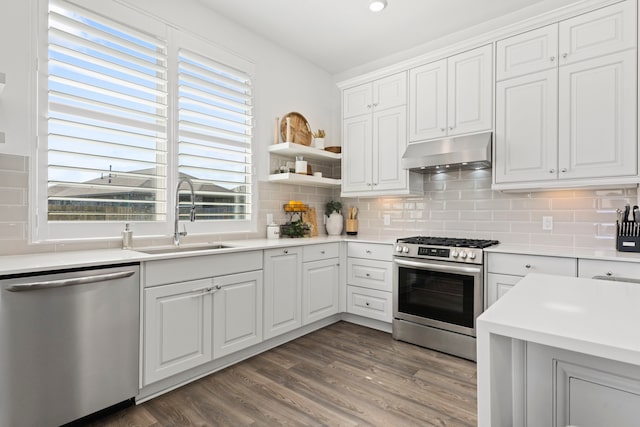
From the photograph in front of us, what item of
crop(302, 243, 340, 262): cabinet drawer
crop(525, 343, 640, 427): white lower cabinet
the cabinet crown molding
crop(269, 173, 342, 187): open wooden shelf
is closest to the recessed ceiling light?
the cabinet crown molding

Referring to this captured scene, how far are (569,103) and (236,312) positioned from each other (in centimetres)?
292

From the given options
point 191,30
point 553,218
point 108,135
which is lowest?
point 553,218

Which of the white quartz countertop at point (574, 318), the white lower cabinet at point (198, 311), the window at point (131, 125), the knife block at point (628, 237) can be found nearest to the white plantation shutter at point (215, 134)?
the window at point (131, 125)

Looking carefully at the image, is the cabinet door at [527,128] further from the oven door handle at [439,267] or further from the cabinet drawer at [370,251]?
the cabinet drawer at [370,251]

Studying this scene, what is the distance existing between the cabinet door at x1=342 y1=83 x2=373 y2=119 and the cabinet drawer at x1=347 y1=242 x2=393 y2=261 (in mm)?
1416

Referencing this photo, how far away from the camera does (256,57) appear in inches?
138

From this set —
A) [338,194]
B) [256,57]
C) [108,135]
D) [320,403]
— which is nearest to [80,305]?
[108,135]

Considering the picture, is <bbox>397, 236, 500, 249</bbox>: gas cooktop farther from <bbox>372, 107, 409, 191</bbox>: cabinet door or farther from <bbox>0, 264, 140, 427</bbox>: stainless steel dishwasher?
<bbox>0, 264, 140, 427</bbox>: stainless steel dishwasher

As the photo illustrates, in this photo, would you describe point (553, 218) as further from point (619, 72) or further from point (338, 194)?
point (338, 194)

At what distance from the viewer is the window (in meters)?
2.22

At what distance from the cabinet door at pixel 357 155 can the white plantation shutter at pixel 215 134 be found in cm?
109

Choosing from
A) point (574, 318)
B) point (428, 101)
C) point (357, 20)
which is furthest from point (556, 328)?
point (357, 20)

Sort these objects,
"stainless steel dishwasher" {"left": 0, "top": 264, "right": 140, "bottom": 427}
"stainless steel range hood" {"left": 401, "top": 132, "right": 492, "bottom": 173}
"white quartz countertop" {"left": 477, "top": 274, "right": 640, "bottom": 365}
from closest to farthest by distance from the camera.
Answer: "white quartz countertop" {"left": 477, "top": 274, "right": 640, "bottom": 365}, "stainless steel dishwasher" {"left": 0, "top": 264, "right": 140, "bottom": 427}, "stainless steel range hood" {"left": 401, "top": 132, "right": 492, "bottom": 173}

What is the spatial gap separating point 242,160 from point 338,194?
1.45m
